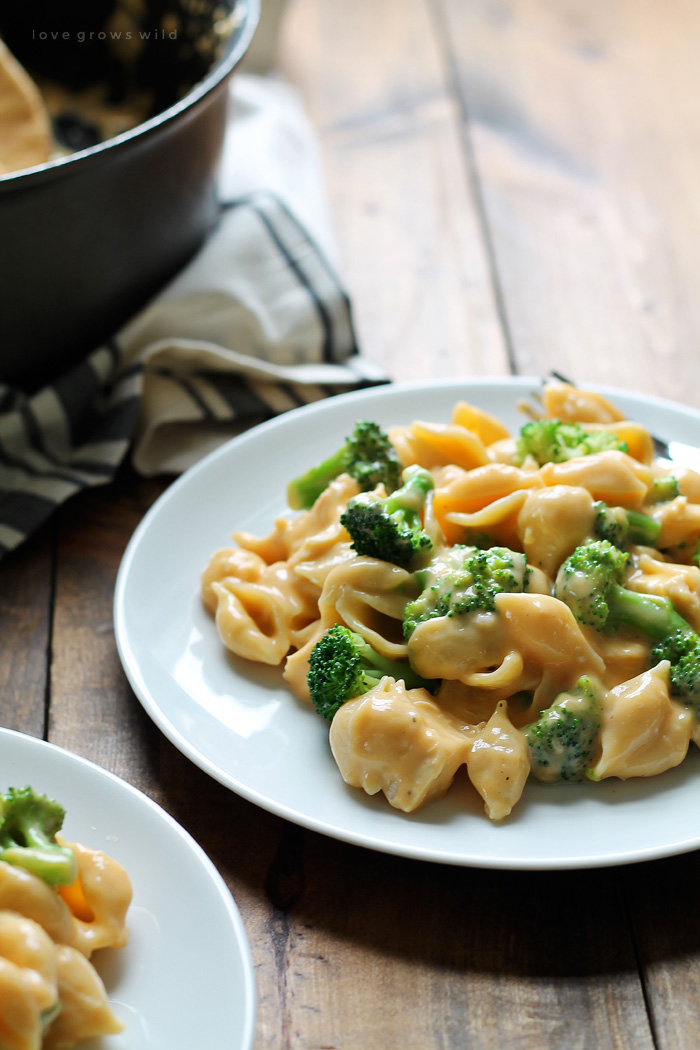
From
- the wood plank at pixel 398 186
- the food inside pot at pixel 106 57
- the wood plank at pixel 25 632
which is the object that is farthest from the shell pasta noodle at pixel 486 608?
the food inside pot at pixel 106 57

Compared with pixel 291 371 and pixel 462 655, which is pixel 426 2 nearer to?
pixel 291 371

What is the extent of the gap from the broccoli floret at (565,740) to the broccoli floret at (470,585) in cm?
19

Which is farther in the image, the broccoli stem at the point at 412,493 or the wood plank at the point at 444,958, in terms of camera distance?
the broccoli stem at the point at 412,493

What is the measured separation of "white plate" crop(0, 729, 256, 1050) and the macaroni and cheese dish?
1.7 inches

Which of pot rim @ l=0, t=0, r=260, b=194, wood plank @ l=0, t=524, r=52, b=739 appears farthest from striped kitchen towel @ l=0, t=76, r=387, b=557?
pot rim @ l=0, t=0, r=260, b=194

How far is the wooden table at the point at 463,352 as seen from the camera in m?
1.44

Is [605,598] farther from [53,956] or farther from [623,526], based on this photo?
[53,956]

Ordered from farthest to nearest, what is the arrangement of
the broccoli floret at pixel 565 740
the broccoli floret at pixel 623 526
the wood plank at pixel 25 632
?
the wood plank at pixel 25 632, the broccoli floret at pixel 623 526, the broccoli floret at pixel 565 740

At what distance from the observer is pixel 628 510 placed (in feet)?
6.06

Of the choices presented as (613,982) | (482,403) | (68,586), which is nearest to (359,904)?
(613,982)

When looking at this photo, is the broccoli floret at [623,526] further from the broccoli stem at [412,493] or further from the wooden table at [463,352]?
the wooden table at [463,352]

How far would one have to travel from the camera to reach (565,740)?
155 centimetres

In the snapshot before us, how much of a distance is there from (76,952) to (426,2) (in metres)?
4.13

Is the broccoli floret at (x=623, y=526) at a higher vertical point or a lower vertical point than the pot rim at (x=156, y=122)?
lower
